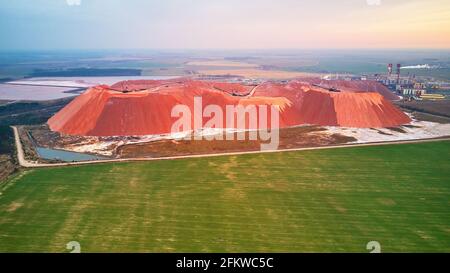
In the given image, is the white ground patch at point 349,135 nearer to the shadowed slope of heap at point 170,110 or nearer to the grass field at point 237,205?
the shadowed slope of heap at point 170,110

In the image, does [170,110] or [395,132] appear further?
[170,110]

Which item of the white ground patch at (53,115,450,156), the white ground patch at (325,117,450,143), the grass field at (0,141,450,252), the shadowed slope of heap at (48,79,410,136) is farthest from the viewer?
the shadowed slope of heap at (48,79,410,136)

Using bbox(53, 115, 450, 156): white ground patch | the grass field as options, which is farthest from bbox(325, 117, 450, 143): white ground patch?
the grass field

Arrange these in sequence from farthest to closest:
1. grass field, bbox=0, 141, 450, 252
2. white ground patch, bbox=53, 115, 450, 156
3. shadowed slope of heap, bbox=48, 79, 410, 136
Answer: shadowed slope of heap, bbox=48, 79, 410, 136 < white ground patch, bbox=53, 115, 450, 156 < grass field, bbox=0, 141, 450, 252

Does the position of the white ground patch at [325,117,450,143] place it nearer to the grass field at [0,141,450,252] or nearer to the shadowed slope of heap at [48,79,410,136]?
the shadowed slope of heap at [48,79,410,136]

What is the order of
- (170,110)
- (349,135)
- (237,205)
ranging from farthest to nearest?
(170,110) → (349,135) → (237,205)

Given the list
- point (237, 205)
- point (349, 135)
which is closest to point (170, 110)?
point (349, 135)

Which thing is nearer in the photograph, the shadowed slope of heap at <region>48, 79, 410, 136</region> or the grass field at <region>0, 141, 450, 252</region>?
the grass field at <region>0, 141, 450, 252</region>

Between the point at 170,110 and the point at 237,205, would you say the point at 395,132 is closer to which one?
the point at 170,110
